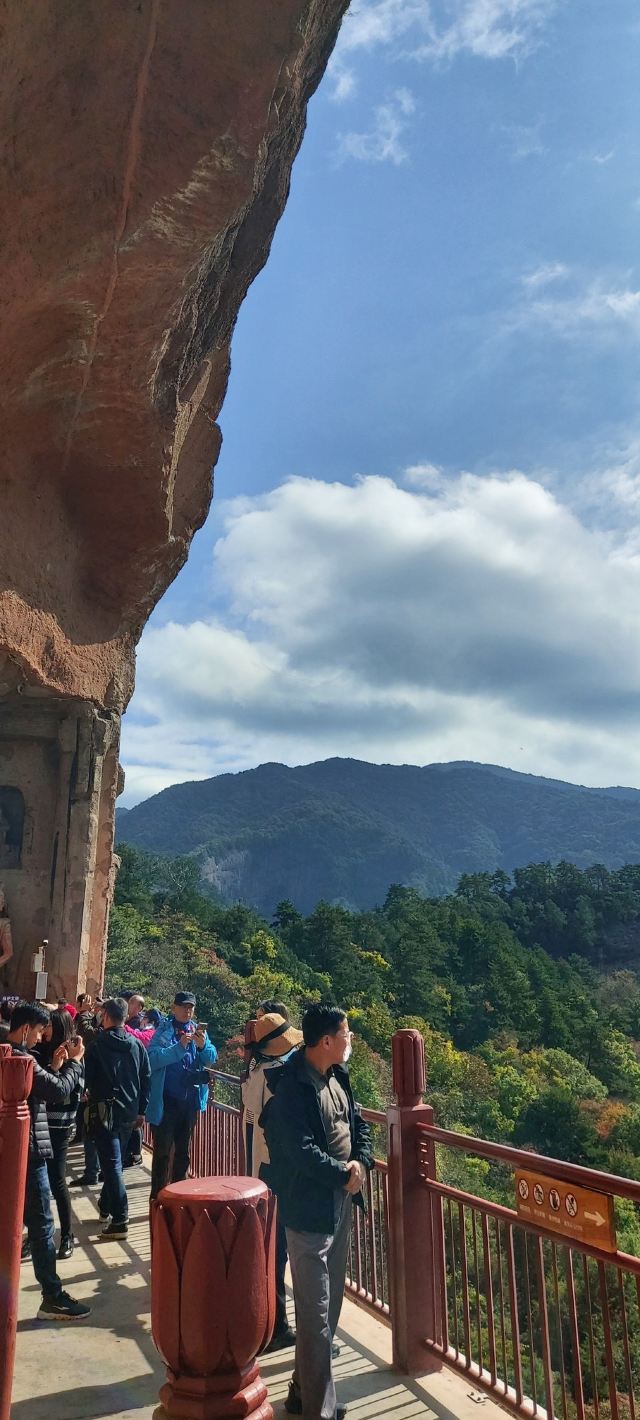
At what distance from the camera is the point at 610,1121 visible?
4103 cm

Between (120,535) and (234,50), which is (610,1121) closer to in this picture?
(120,535)

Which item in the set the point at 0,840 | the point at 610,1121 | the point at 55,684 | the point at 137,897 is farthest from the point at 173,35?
the point at 137,897

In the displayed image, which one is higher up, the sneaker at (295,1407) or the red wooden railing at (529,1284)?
the red wooden railing at (529,1284)

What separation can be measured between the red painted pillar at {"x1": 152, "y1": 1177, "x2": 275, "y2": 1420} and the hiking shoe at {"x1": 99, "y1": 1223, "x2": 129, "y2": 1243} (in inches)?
149

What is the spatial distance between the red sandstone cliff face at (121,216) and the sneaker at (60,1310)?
5.50m

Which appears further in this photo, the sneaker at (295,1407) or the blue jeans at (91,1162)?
the blue jeans at (91,1162)

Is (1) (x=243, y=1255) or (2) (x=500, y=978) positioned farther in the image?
(2) (x=500, y=978)

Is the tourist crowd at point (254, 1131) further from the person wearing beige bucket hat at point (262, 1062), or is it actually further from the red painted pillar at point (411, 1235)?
the red painted pillar at point (411, 1235)

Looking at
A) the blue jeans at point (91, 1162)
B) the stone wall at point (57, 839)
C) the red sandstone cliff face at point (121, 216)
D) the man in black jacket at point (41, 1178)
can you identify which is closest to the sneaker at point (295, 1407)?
the man in black jacket at point (41, 1178)

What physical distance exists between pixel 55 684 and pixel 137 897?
162 ft

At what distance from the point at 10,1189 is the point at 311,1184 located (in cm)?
120

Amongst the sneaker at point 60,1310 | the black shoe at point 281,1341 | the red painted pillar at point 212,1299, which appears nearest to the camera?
the red painted pillar at point 212,1299

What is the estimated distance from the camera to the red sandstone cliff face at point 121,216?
6016 millimetres

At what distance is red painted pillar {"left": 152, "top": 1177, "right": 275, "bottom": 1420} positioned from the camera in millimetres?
2793
